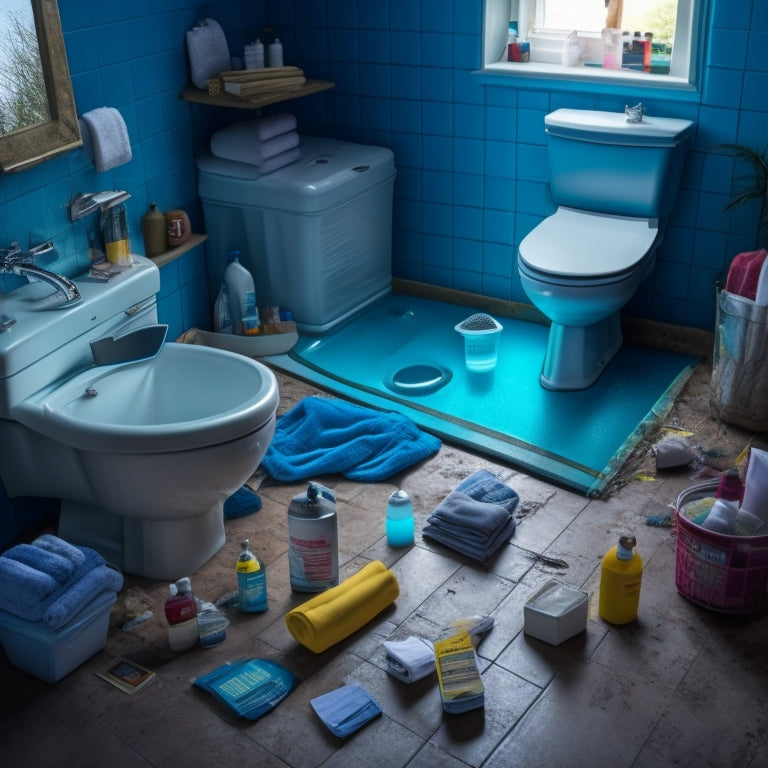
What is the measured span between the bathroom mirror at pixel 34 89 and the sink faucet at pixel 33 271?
227 millimetres

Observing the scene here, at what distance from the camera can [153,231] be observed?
361 centimetres

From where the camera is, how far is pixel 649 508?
3033 mm

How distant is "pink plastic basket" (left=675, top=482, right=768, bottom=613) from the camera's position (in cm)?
251

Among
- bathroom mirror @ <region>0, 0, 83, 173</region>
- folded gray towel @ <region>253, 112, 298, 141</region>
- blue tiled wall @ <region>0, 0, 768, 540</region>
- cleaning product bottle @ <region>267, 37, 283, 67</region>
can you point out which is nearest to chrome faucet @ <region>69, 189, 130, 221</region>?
blue tiled wall @ <region>0, 0, 768, 540</region>

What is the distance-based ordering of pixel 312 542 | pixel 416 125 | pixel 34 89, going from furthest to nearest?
pixel 416 125, pixel 34 89, pixel 312 542

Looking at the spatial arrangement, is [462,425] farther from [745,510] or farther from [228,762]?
[228,762]

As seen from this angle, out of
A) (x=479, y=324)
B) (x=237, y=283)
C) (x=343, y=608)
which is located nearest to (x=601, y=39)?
(x=479, y=324)

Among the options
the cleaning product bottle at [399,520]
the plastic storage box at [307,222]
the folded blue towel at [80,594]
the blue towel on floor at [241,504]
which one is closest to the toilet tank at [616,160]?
the plastic storage box at [307,222]

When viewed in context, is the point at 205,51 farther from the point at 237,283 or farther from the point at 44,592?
the point at 44,592

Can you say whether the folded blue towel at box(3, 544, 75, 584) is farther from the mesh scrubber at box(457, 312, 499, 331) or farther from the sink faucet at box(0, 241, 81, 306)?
the mesh scrubber at box(457, 312, 499, 331)

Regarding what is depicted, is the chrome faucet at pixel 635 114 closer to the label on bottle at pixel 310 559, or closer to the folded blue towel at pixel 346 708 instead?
the label on bottle at pixel 310 559

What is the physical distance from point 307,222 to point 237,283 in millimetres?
346

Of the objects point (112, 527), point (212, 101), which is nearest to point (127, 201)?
point (212, 101)

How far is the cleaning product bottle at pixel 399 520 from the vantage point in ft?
9.41
